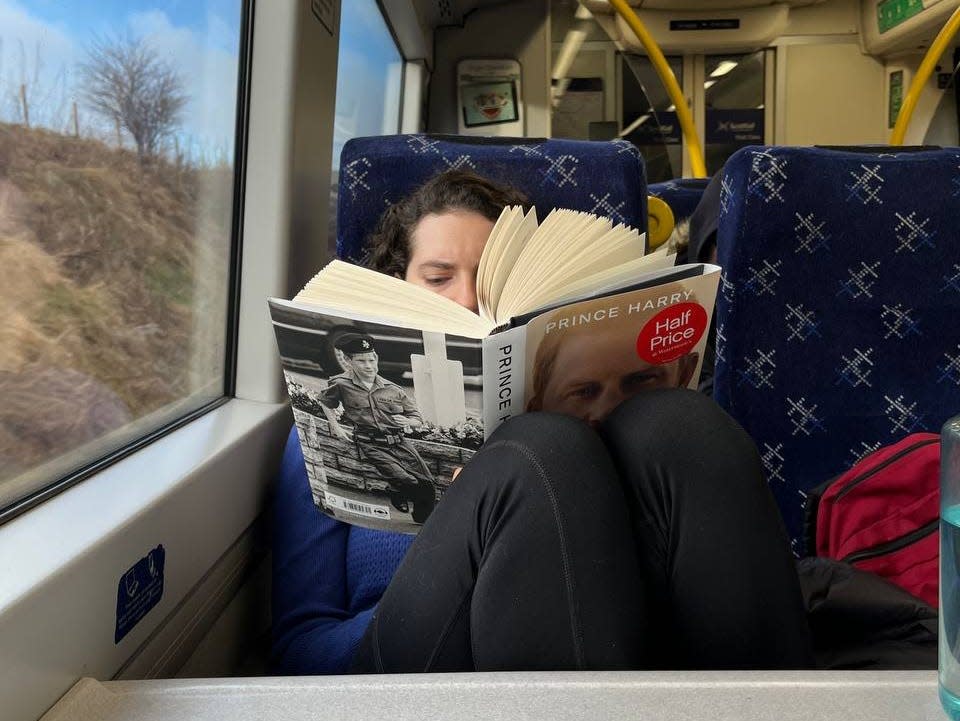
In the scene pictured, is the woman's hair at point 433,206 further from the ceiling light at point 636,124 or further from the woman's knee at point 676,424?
the ceiling light at point 636,124

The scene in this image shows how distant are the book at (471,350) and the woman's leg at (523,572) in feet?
0.26

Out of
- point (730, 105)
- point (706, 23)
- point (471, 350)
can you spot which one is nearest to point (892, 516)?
point (471, 350)

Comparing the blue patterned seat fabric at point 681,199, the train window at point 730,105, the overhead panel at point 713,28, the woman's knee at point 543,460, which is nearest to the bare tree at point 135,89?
the woman's knee at point 543,460

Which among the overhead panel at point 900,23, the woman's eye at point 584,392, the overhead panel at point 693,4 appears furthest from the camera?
the overhead panel at point 693,4

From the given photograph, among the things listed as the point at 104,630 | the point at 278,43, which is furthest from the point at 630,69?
the point at 104,630

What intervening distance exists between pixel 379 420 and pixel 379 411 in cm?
1

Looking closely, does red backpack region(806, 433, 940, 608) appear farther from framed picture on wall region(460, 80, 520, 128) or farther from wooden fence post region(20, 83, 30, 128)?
framed picture on wall region(460, 80, 520, 128)

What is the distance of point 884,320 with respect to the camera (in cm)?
141

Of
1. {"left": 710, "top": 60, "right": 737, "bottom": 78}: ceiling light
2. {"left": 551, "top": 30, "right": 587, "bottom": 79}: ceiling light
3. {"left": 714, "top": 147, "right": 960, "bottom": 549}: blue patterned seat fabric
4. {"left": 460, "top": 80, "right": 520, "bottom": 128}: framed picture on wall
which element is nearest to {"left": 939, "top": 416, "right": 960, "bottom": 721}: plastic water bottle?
{"left": 714, "top": 147, "right": 960, "bottom": 549}: blue patterned seat fabric

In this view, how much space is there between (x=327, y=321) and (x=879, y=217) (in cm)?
95

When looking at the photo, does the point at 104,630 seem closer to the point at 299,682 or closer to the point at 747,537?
Result: the point at 299,682

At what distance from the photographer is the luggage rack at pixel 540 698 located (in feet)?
2.27

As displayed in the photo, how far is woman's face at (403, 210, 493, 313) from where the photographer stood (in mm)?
1267

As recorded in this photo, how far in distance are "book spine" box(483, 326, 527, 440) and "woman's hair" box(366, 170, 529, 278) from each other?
1.32 feet
